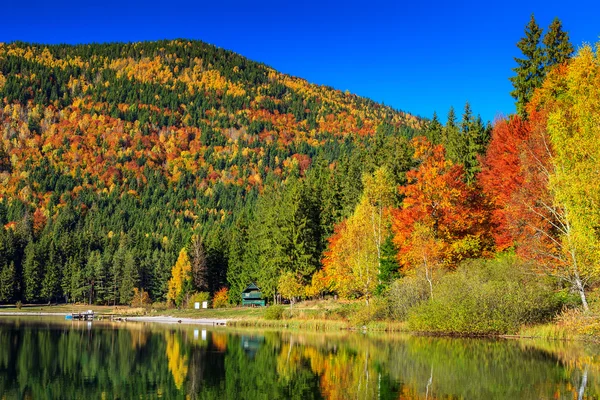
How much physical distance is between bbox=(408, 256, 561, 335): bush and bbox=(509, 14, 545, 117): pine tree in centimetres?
2489

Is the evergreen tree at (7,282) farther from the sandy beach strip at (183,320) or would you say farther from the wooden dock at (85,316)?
the sandy beach strip at (183,320)

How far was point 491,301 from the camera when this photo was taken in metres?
39.8

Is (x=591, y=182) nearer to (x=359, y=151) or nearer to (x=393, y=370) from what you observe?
(x=393, y=370)

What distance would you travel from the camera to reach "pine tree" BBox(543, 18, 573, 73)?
59.9 meters

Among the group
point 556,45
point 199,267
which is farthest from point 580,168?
point 199,267

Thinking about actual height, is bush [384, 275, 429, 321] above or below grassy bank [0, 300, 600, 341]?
above

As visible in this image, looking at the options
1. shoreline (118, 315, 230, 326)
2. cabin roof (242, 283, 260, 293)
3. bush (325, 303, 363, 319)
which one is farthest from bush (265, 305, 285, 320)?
cabin roof (242, 283, 260, 293)

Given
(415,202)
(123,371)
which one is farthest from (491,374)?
(415,202)

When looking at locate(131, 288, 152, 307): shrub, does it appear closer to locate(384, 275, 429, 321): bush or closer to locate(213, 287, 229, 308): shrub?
locate(213, 287, 229, 308): shrub

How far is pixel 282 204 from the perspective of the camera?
85.4m

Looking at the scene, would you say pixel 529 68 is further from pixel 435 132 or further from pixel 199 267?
pixel 199 267

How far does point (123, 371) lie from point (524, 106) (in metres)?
48.1

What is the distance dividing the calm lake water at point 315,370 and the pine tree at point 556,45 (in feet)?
116

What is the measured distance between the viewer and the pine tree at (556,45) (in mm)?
59875
